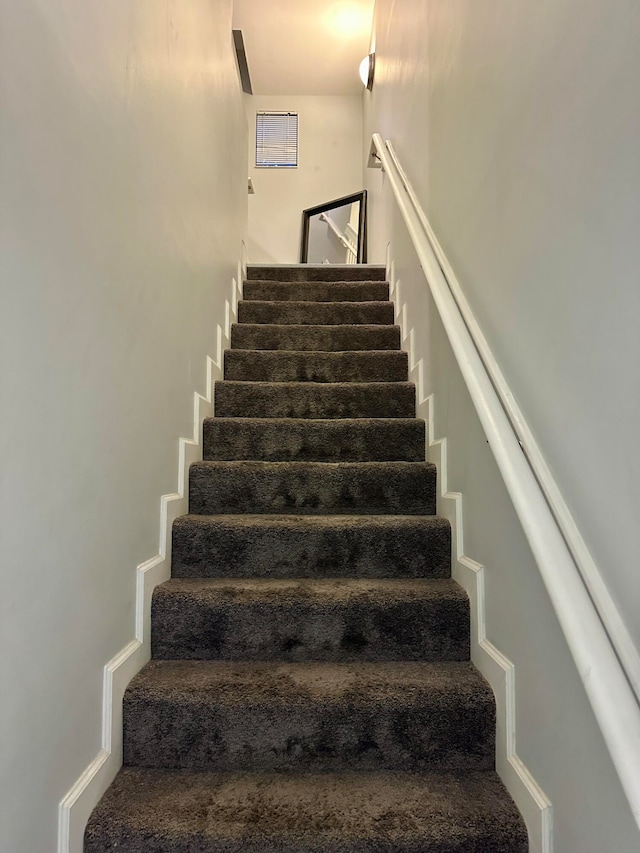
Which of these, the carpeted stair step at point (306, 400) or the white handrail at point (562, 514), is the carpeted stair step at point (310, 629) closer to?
the white handrail at point (562, 514)

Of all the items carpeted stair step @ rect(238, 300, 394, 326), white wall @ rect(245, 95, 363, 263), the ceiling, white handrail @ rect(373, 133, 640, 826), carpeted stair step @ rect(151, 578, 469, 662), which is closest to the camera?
white handrail @ rect(373, 133, 640, 826)

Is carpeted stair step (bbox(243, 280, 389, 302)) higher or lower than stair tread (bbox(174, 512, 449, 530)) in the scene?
higher

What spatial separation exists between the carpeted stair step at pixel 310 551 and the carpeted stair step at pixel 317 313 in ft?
5.25

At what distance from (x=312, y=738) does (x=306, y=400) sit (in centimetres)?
136

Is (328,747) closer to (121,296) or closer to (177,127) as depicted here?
(121,296)

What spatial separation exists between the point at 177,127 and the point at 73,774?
1.83m

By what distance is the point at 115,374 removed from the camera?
45.1 inches

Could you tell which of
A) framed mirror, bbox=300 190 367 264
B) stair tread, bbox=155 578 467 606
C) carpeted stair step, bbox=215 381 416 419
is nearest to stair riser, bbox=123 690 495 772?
stair tread, bbox=155 578 467 606

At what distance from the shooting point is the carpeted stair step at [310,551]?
60.1 inches

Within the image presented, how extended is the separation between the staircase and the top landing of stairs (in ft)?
5.88

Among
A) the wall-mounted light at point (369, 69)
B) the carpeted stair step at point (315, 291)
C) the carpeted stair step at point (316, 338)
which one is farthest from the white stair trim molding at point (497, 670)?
the wall-mounted light at point (369, 69)

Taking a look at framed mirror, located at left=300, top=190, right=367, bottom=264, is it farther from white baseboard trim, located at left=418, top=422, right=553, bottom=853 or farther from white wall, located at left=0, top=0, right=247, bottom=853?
white baseboard trim, located at left=418, top=422, right=553, bottom=853

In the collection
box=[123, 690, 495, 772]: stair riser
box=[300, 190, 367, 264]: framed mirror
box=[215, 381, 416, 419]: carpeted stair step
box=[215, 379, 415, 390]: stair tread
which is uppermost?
box=[300, 190, 367, 264]: framed mirror

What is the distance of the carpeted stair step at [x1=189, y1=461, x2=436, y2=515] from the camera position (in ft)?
5.70
